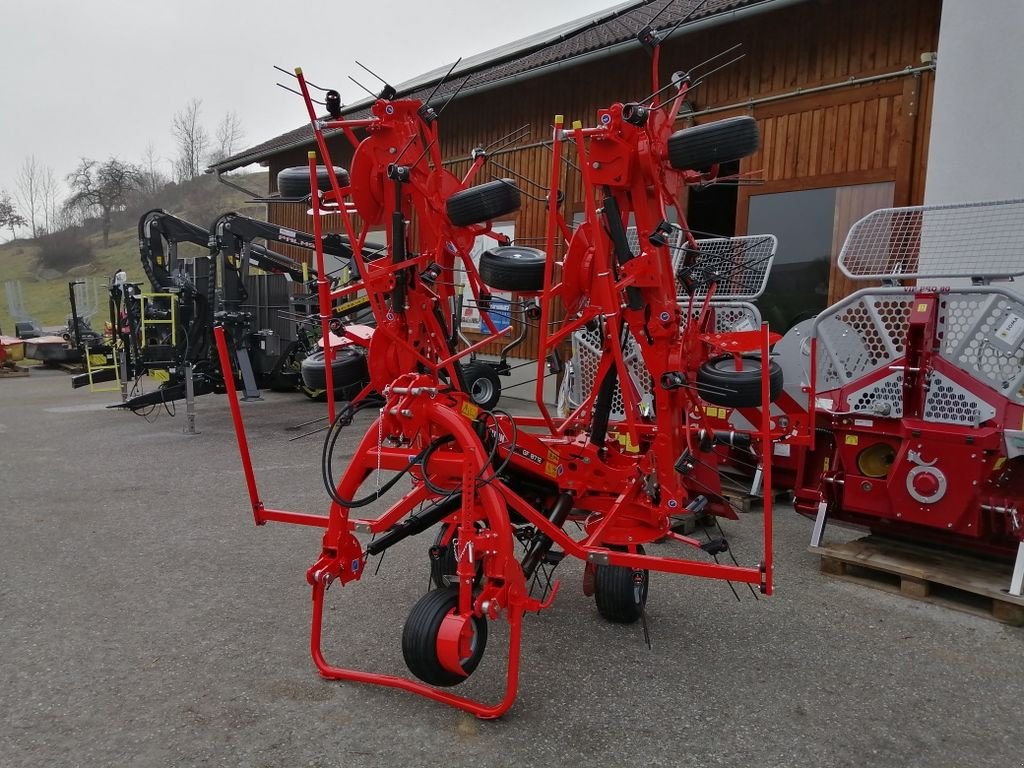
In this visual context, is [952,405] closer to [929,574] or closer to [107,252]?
[929,574]

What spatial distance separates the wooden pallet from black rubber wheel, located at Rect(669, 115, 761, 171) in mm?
2539

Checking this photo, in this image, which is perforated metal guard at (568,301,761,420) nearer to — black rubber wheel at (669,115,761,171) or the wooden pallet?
the wooden pallet

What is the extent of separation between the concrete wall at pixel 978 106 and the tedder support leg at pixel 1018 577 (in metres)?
3.22

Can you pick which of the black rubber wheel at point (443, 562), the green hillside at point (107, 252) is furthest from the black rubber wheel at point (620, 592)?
the green hillside at point (107, 252)

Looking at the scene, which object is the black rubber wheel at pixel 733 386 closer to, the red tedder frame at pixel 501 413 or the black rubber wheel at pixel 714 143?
the red tedder frame at pixel 501 413

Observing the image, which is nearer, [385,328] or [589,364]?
[385,328]

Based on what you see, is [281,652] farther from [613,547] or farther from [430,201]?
[430,201]

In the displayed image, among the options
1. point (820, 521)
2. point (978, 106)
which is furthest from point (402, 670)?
point (978, 106)

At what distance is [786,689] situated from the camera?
323 centimetres

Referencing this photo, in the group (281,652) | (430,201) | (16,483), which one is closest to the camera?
(281,652)

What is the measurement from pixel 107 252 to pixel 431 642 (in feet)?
180

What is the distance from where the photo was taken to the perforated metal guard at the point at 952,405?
4.14m

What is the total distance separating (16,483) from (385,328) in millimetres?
4981

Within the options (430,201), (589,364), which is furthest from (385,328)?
(589,364)
